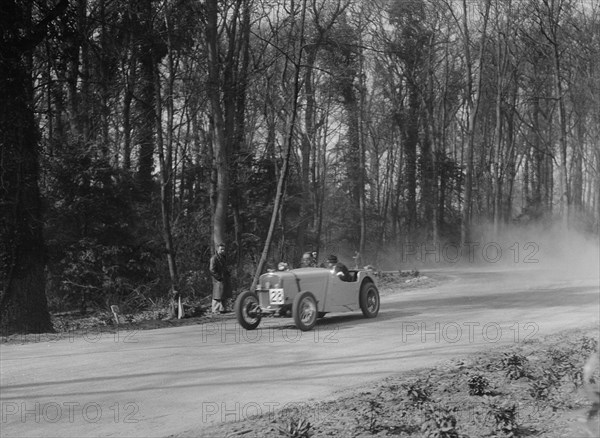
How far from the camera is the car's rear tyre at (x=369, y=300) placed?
1572cm

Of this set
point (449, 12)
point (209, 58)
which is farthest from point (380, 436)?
point (449, 12)

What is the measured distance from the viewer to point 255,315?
1425 cm

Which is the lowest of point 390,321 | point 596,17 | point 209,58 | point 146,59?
point 390,321

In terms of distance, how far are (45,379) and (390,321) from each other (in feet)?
26.5

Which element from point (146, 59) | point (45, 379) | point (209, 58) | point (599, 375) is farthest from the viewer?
point (146, 59)

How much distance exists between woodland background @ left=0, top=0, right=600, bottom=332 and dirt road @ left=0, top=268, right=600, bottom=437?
460 centimetres

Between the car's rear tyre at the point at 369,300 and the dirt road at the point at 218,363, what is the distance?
27 centimetres

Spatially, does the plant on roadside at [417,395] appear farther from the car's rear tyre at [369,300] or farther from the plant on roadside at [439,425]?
the car's rear tyre at [369,300]

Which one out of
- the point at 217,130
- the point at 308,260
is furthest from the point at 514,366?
the point at 217,130

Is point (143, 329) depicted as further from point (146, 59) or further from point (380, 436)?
point (146, 59)

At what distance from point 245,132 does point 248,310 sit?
21.7m

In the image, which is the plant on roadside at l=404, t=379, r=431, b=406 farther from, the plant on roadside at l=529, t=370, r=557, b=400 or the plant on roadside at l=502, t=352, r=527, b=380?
the plant on roadside at l=502, t=352, r=527, b=380

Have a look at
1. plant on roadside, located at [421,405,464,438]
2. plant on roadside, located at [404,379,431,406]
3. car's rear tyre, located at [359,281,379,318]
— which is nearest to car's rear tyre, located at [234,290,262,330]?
car's rear tyre, located at [359,281,379,318]

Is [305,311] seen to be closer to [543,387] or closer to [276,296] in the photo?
[276,296]
